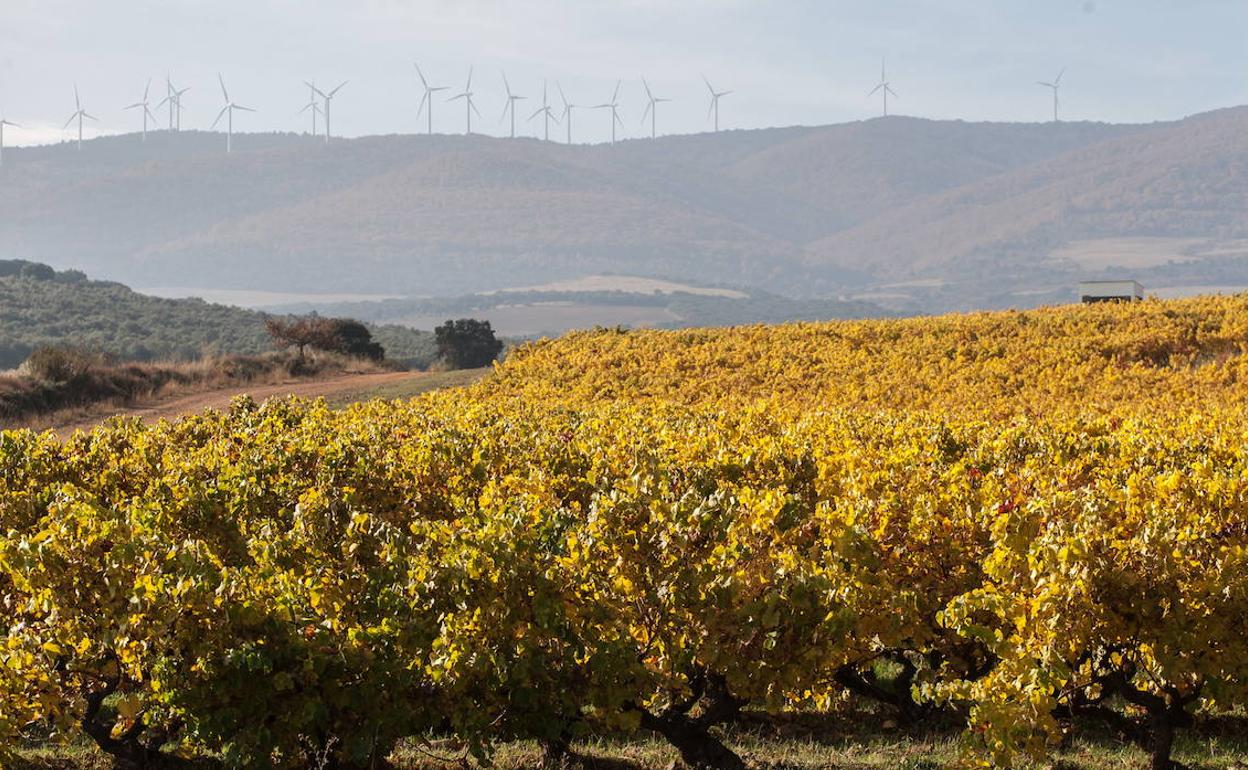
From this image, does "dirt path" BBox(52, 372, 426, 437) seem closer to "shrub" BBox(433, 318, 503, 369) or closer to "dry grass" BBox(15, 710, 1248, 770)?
"shrub" BBox(433, 318, 503, 369)

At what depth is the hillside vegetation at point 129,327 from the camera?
98.8m

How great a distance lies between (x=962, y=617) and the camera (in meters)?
11.8

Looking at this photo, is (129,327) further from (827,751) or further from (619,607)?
(619,607)

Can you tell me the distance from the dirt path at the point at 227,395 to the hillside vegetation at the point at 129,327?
103 ft

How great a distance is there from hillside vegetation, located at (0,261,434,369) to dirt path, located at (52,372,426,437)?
3143 centimetres

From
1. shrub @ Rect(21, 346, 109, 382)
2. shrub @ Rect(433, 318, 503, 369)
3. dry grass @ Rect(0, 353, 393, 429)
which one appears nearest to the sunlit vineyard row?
dry grass @ Rect(0, 353, 393, 429)

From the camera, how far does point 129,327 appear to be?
109188 mm

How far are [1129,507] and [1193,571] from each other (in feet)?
4.36

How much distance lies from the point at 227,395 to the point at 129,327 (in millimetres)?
63592

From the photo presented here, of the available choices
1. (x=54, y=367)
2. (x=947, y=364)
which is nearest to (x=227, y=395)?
(x=54, y=367)

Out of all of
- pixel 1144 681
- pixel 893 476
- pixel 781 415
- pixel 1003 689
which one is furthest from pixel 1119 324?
pixel 1003 689

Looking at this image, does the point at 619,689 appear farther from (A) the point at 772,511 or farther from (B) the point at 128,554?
(B) the point at 128,554

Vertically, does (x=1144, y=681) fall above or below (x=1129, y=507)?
below

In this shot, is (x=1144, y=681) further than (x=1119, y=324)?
No
